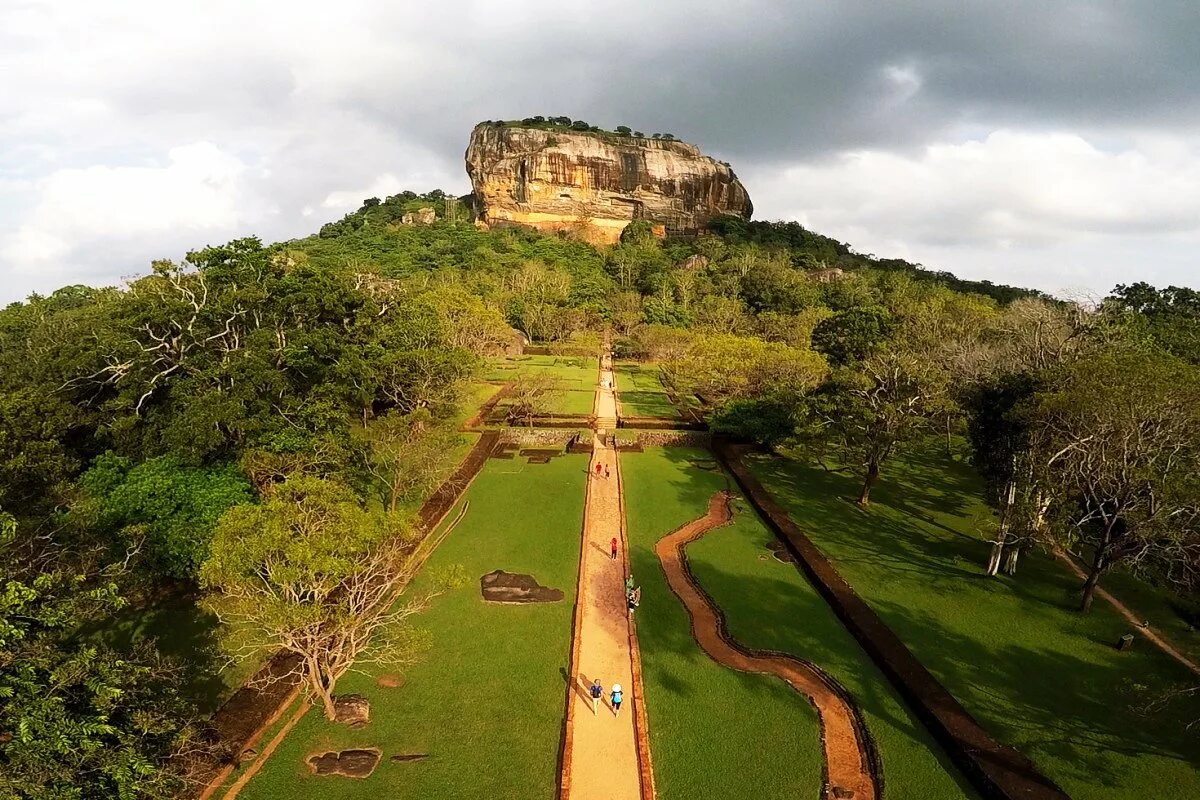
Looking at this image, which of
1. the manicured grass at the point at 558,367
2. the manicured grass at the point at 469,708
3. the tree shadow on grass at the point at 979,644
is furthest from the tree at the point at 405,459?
the manicured grass at the point at 558,367

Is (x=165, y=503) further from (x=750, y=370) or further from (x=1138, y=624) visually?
(x=1138, y=624)

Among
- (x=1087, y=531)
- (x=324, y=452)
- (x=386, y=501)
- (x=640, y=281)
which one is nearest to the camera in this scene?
(x=1087, y=531)

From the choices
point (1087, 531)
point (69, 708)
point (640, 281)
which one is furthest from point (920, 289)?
point (69, 708)

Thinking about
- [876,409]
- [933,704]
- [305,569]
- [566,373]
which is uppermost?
[566,373]

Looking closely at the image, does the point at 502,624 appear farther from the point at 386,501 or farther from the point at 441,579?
the point at 386,501

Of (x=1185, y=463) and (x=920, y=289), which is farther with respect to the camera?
(x=920, y=289)

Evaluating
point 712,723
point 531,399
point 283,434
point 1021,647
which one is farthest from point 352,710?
point 531,399

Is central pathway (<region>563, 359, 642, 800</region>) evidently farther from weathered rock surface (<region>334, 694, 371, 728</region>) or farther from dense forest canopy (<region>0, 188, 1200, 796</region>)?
dense forest canopy (<region>0, 188, 1200, 796</region>)
